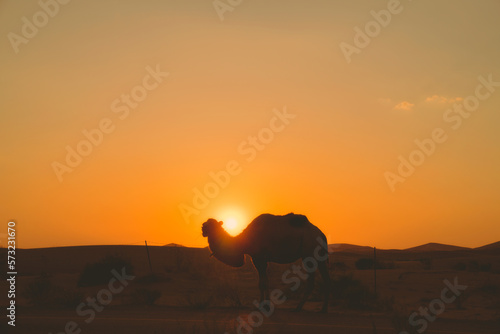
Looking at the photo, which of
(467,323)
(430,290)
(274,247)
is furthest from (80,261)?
(467,323)

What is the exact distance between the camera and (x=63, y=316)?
14797mm

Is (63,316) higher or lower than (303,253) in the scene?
lower

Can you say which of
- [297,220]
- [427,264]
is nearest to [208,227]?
[297,220]

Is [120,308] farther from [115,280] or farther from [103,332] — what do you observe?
[115,280]

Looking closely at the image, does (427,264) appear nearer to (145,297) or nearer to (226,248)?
(145,297)

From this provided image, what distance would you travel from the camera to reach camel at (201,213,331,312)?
1566 centimetres

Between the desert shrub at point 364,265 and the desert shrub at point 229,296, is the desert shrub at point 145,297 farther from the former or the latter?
the desert shrub at point 364,265

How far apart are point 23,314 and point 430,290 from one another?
17.4 metres

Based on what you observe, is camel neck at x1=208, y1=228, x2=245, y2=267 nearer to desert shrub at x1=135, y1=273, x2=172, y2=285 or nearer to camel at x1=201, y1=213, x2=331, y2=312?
camel at x1=201, y1=213, x2=331, y2=312

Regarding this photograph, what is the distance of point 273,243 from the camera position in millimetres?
15898

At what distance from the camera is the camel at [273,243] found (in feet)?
51.4

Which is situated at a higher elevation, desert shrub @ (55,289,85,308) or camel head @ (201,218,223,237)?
camel head @ (201,218,223,237)

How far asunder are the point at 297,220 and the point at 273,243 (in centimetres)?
98

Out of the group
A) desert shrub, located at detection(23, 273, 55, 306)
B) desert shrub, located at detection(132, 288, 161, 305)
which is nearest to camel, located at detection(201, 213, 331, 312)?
desert shrub, located at detection(132, 288, 161, 305)
